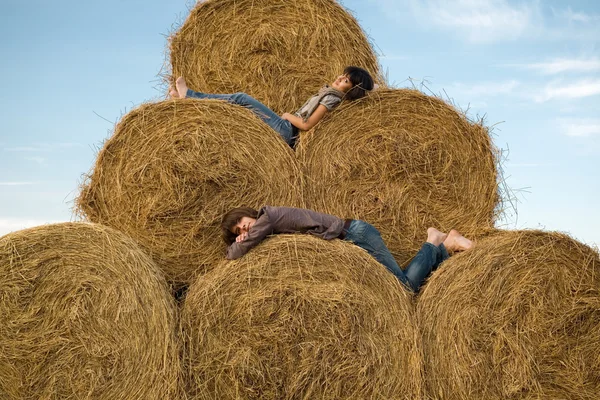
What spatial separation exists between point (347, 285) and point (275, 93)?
6.22ft

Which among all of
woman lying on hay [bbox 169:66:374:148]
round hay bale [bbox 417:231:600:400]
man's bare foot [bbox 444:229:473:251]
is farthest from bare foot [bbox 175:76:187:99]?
round hay bale [bbox 417:231:600:400]

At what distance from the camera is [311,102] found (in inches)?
187

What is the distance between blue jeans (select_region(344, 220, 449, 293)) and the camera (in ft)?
13.8

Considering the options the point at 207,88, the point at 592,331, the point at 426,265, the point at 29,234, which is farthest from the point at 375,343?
the point at 207,88

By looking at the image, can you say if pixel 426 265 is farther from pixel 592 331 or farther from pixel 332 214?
pixel 592 331

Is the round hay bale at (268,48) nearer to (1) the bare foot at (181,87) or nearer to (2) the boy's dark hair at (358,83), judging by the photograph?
(1) the bare foot at (181,87)

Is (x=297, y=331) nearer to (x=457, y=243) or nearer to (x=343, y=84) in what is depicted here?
(x=457, y=243)

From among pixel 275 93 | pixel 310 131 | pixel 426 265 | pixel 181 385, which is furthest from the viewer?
pixel 275 93

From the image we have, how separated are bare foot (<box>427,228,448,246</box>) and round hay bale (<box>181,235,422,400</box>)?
71 centimetres

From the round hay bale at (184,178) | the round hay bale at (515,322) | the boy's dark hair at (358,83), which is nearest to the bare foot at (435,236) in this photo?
the round hay bale at (515,322)

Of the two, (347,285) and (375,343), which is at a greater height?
(347,285)

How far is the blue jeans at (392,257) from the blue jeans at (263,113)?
806mm

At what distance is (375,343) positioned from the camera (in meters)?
3.83

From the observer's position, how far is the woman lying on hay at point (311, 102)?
4.64 metres
